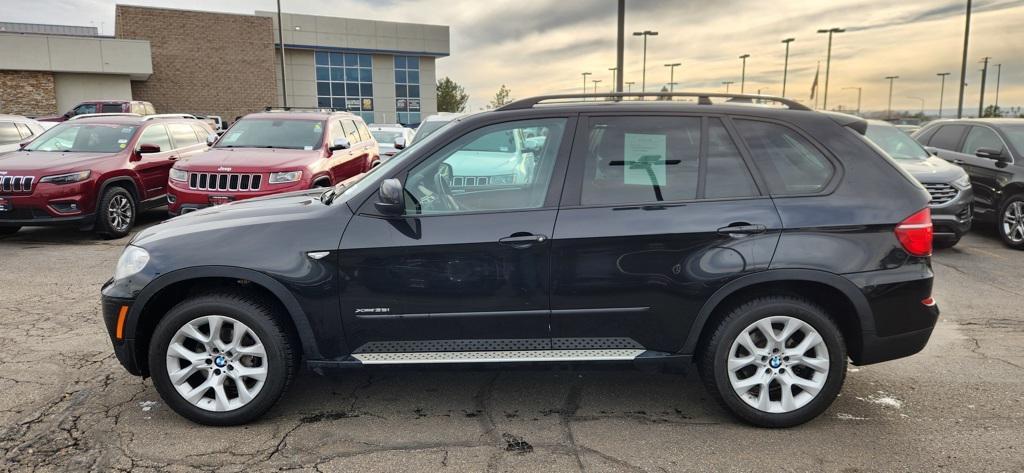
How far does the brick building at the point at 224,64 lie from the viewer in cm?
3194

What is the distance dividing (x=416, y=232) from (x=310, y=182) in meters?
5.55

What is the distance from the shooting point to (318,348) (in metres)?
3.47

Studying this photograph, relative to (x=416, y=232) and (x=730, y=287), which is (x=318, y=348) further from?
(x=730, y=287)

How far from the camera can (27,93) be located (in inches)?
1247

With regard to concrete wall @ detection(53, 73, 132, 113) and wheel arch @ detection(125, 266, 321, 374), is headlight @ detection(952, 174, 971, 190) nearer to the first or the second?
wheel arch @ detection(125, 266, 321, 374)

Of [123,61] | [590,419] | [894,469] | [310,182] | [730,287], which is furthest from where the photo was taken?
[123,61]

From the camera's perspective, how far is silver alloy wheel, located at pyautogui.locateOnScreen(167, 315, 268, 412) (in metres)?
3.45

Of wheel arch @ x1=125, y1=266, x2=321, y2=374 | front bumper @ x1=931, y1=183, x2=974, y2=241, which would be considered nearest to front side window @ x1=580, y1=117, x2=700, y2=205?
wheel arch @ x1=125, y1=266, x2=321, y2=374

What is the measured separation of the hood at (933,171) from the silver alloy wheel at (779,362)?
583cm

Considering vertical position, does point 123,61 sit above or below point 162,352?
above

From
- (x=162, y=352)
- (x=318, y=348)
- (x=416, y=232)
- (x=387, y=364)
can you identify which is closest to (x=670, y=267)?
(x=416, y=232)

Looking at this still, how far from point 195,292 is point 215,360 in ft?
1.28

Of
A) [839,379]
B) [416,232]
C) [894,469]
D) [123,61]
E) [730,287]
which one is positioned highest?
[123,61]

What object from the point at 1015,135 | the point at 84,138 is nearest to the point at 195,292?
the point at 84,138
